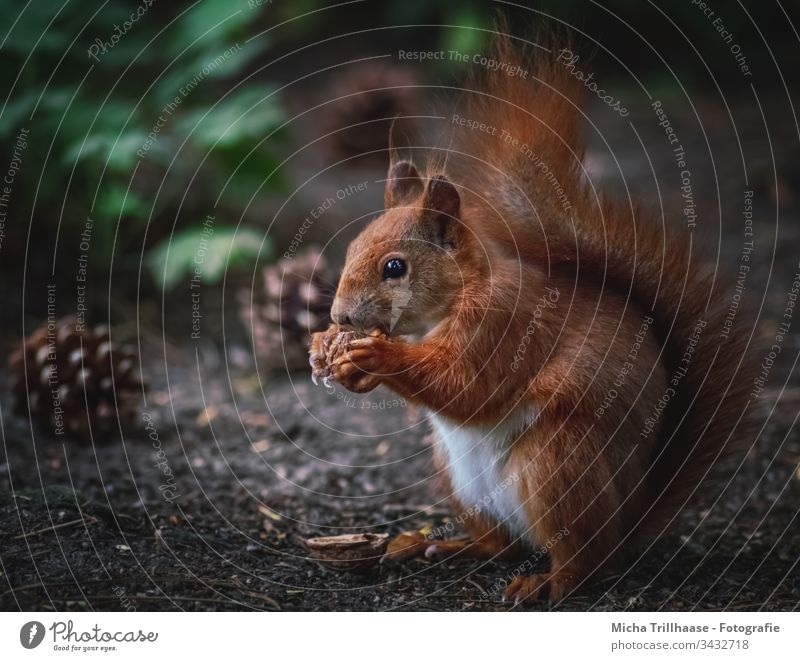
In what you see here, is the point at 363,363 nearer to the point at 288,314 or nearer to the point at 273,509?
the point at 273,509

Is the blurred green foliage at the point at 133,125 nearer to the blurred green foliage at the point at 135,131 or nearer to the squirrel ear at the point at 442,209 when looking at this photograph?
the blurred green foliage at the point at 135,131

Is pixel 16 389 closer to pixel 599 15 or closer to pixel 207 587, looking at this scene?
pixel 207 587

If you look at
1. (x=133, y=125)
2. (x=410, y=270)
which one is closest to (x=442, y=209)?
(x=410, y=270)

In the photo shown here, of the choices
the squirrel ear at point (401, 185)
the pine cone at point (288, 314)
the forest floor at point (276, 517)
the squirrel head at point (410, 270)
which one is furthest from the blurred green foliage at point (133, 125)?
the squirrel head at point (410, 270)

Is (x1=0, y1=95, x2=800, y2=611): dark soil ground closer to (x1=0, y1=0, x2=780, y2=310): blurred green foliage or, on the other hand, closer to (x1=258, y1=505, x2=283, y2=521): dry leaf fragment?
(x1=258, y1=505, x2=283, y2=521): dry leaf fragment

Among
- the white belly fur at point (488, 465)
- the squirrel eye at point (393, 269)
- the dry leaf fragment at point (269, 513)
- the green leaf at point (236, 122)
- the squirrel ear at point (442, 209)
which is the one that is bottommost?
the dry leaf fragment at point (269, 513)

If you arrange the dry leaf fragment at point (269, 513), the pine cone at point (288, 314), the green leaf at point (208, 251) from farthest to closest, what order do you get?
the pine cone at point (288, 314) < the green leaf at point (208, 251) < the dry leaf fragment at point (269, 513)
